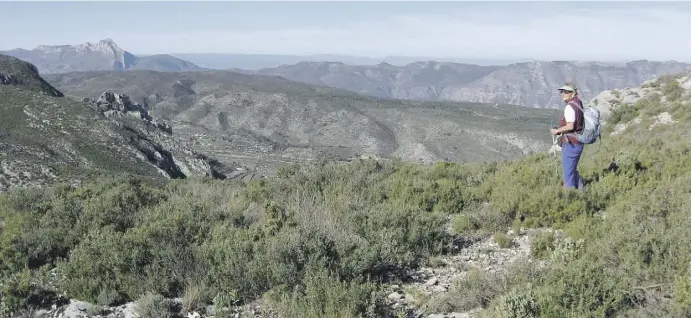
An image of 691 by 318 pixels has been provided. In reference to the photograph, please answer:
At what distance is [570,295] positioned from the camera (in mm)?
4156

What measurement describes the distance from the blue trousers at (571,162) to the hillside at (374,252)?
0.28 m

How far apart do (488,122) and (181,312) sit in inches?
5743

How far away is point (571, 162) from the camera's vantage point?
7801 mm

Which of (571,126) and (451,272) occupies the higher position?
(571,126)

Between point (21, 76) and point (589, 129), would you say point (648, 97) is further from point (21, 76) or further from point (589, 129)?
point (21, 76)

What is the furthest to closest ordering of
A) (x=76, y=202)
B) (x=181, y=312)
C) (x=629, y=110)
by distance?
(x=629, y=110) < (x=76, y=202) < (x=181, y=312)

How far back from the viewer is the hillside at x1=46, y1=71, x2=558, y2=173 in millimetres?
115938

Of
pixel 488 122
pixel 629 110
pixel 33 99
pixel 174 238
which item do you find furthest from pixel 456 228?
pixel 488 122

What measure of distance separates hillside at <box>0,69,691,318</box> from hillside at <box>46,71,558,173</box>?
3184 inches

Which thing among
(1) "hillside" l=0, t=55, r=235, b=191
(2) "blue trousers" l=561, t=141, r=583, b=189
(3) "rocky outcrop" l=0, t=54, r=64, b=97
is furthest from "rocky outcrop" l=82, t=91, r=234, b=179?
(2) "blue trousers" l=561, t=141, r=583, b=189

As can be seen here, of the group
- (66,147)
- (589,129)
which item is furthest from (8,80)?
(589,129)

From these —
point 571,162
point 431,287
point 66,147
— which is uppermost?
point 571,162

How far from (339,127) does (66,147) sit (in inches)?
4090

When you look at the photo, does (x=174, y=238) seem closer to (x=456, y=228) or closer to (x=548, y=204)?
(x=456, y=228)
